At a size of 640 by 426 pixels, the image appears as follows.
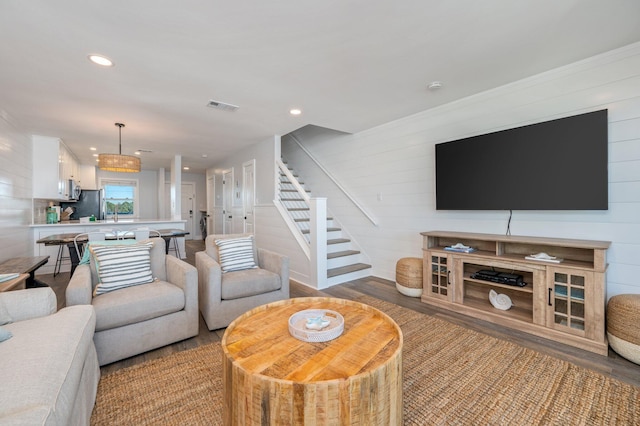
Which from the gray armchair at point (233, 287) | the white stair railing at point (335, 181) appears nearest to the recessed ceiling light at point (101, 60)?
the gray armchair at point (233, 287)

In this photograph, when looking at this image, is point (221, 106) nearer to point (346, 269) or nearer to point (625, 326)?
point (346, 269)

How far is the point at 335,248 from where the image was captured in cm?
467

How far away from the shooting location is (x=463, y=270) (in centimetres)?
301

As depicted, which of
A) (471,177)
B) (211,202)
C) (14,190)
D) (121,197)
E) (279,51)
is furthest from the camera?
(121,197)

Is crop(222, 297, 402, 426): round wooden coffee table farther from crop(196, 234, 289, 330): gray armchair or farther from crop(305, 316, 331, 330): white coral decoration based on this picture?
crop(196, 234, 289, 330): gray armchair

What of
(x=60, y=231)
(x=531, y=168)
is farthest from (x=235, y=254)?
(x=60, y=231)

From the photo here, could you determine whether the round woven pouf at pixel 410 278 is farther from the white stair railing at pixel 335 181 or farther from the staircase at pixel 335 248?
the white stair railing at pixel 335 181

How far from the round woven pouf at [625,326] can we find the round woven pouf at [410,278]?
1.63 meters

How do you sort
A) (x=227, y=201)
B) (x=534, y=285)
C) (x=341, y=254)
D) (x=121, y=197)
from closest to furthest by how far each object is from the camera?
(x=534, y=285), (x=341, y=254), (x=227, y=201), (x=121, y=197)

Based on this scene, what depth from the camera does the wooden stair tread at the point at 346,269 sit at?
406cm

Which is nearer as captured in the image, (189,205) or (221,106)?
(221,106)

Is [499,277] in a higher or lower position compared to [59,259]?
higher

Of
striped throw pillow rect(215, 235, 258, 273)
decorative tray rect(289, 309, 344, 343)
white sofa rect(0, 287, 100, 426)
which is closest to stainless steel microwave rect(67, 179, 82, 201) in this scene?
striped throw pillow rect(215, 235, 258, 273)

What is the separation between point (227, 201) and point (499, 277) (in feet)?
19.6
